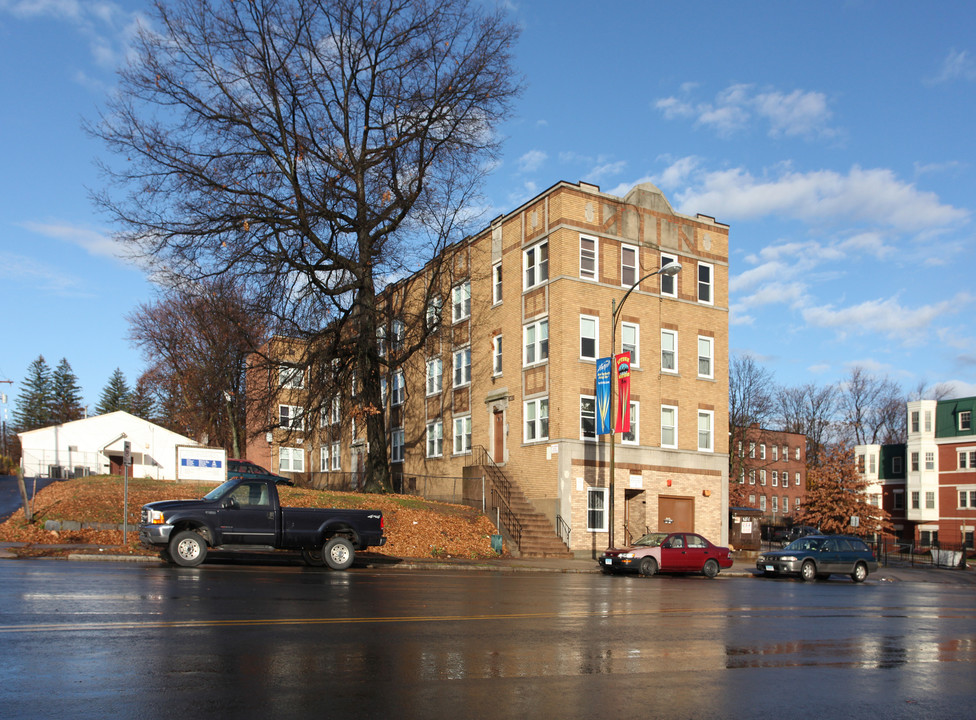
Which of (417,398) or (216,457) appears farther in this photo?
(417,398)

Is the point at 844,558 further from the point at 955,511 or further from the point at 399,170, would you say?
the point at 955,511

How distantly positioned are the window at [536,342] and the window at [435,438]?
8.90m

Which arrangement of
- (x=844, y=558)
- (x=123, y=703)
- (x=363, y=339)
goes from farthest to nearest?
(x=363, y=339) → (x=844, y=558) → (x=123, y=703)

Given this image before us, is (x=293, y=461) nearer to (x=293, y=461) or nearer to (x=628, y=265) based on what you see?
(x=293, y=461)

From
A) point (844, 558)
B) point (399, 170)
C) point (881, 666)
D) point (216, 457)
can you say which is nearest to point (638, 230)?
point (399, 170)

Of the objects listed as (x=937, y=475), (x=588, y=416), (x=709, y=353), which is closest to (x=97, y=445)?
(x=588, y=416)

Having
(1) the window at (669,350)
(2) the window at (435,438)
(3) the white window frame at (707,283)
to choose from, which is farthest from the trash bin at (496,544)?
(3) the white window frame at (707,283)

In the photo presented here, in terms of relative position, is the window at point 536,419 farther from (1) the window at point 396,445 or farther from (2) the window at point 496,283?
(1) the window at point 396,445

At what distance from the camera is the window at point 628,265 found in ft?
120

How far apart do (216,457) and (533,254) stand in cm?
1561

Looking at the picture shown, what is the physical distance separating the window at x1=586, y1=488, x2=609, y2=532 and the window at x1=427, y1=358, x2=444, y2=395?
39.2ft

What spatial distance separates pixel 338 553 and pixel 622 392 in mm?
14921

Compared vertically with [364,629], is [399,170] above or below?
above

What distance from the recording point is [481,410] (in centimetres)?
3978
